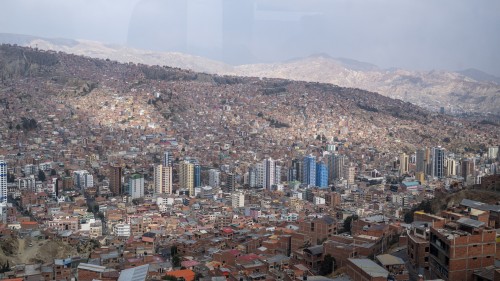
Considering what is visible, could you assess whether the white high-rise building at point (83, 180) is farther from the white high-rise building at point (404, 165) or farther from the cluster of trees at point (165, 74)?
the cluster of trees at point (165, 74)

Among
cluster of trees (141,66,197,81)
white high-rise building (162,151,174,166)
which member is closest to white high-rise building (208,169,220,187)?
white high-rise building (162,151,174,166)

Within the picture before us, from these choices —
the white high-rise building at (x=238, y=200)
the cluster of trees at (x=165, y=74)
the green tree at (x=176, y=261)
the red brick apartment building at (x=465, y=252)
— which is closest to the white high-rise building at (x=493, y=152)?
the white high-rise building at (x=238, y=200)

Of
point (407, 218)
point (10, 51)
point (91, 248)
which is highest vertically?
point (10, 51)

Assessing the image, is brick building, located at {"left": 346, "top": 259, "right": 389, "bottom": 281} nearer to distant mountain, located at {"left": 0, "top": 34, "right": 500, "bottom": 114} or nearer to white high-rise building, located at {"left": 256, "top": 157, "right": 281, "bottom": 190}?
white high-rise building, located at {"left": 256, "top": 157, "right": 281, "bottom": 190}

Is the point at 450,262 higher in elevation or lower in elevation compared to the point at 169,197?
higher

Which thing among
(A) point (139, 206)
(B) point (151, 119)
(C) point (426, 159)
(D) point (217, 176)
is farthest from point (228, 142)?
(A) point (139, 206)

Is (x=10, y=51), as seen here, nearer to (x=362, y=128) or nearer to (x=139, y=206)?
(x=362, y=128)

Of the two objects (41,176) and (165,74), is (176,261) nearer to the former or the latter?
(41,176)
